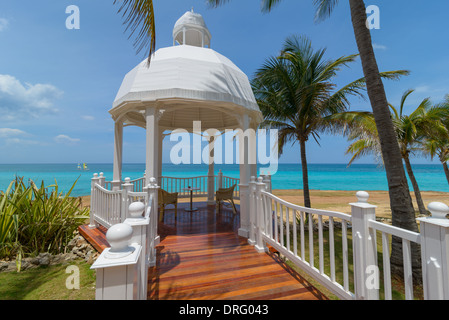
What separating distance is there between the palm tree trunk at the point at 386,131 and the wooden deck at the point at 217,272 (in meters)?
2.68

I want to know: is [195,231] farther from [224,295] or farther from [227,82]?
[227,82]

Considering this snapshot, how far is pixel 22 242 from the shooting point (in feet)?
Result: 15.8

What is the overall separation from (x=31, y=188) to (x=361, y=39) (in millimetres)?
8687

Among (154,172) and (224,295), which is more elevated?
(154,172)

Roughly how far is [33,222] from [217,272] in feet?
16.2

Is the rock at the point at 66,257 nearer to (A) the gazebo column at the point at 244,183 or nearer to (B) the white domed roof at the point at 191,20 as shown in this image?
(A) the gazebo column at the point at 244,183

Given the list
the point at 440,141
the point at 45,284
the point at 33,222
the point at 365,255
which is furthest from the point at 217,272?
the point at 440,141

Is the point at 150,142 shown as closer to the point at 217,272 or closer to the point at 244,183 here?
the point at 244,183

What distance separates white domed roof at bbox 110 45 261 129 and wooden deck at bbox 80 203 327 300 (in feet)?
11.0

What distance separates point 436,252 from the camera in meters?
1.58

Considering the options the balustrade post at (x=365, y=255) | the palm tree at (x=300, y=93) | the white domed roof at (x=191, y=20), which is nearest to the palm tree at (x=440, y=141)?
the palm tree at (x=300, y=93)

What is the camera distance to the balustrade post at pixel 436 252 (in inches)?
60.7

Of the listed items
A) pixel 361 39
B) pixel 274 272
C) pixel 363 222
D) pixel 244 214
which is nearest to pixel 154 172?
pixel 244 214
